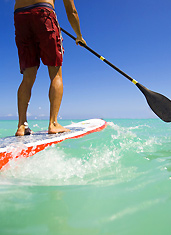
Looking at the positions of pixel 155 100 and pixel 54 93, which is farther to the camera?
pixel 155 100

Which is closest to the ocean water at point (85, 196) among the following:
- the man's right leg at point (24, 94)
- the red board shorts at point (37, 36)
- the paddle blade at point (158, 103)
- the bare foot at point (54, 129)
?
the bare foot at point (54, 129)

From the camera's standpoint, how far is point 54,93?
97.2 inches

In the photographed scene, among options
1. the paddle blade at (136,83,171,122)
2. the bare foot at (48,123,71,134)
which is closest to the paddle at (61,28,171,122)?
the paddle blade at (136,83,171,122)

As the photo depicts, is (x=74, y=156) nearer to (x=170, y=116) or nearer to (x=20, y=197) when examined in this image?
(x=20, y=197)

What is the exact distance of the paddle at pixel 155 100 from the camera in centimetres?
311

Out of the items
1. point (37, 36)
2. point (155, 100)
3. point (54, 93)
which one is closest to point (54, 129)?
point (54, 93)

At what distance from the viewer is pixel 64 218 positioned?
0.89 metres

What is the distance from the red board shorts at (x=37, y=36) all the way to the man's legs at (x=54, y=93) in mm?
99

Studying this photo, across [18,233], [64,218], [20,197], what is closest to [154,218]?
[64,218]

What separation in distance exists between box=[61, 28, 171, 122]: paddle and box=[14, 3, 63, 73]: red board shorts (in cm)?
72

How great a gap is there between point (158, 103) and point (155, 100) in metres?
0.07

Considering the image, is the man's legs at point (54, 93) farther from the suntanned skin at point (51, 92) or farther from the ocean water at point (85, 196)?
the ocean water at point (85, 196)

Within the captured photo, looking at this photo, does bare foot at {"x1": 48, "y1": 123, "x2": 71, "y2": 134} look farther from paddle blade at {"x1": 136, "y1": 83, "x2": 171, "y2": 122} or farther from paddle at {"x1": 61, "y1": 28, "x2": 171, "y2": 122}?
paddle blade at {"x1": 136, "y1": 83, "x2": 171, "y2": 122}

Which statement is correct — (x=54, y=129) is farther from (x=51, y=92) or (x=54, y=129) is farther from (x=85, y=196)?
(x=85, y=196)
